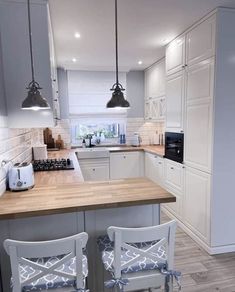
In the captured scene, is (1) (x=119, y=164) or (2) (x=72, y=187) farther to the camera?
(1) (x=119, y=164)

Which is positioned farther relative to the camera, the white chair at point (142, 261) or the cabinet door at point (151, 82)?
the cabinet door at point (151, 82)

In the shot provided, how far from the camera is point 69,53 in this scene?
12.3ft

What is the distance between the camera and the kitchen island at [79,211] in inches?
60.6

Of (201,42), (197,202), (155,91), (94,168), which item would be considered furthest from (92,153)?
(201,42)

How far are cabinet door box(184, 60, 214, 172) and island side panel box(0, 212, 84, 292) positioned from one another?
5.17 ft

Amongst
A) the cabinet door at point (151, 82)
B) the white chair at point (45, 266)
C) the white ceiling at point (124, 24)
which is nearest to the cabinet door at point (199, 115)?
the white ceiling at point (124, 24)

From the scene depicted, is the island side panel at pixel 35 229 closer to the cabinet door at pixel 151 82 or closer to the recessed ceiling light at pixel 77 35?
the recessed ceiling light at pixel 77 35

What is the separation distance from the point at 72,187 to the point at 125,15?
183cm

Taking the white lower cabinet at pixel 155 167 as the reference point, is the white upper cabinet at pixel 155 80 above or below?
above

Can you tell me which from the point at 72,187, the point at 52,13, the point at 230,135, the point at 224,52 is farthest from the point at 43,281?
the point at 224,52

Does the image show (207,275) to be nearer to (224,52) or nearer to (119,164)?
(224,52)

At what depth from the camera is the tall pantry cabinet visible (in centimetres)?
237

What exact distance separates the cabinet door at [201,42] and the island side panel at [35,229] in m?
2.11

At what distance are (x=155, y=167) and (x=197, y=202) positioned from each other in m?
1.44
